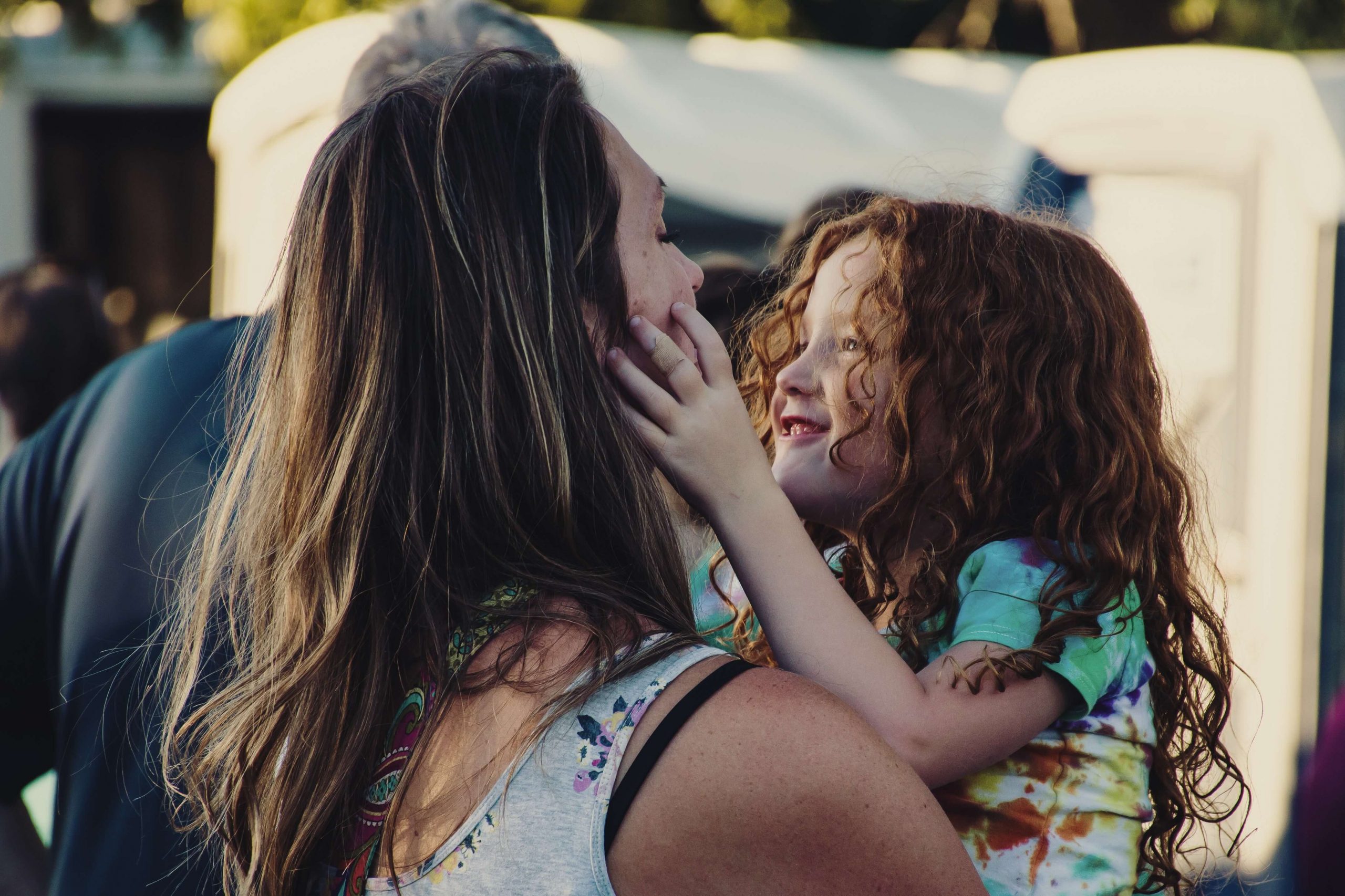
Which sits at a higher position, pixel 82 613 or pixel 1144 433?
pixel 1144 433

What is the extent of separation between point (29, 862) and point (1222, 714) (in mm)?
2232

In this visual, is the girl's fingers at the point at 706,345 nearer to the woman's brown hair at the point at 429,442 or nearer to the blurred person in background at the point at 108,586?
the woman's brown hair at the point at 429,442

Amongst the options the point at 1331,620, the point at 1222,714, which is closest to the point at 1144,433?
the point at 1222,714

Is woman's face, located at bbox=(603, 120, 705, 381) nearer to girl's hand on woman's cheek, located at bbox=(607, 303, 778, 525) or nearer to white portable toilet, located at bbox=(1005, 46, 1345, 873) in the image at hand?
girl's hand on woman's cheek, located at bbox=(607, 303, 778, 525)

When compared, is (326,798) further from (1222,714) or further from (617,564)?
(1222,714)

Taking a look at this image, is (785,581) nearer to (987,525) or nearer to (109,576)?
(987,525)

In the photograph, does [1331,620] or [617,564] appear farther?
[1331,620]

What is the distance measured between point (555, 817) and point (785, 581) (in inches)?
18.6

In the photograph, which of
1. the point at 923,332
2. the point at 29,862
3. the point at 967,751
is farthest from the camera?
the point at 29,862

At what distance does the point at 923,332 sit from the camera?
181 centimetres

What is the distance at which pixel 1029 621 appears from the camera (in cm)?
161

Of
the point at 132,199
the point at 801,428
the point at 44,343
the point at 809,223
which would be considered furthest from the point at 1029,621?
the point at 132,199

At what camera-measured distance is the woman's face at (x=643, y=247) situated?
4.71ft

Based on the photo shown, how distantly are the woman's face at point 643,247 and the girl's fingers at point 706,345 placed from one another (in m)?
0.01
